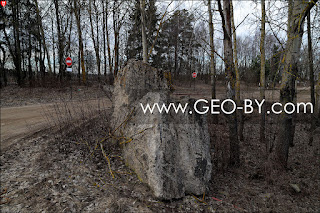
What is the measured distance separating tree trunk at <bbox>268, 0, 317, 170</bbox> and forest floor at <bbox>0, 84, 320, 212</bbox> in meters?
0.40

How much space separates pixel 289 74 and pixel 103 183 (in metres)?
4.59

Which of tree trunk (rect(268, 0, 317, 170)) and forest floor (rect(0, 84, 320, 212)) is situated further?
tree trunk (rect(268, 0, 317, 170))

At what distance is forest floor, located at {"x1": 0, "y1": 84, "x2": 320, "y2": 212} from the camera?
2.91m

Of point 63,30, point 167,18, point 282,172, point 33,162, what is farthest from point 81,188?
point 63,30

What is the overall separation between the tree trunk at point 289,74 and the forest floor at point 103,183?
0.40m

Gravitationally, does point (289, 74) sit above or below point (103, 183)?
above

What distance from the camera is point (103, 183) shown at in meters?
3.45

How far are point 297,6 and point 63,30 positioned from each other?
19.6 metres

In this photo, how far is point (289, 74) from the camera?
426cm

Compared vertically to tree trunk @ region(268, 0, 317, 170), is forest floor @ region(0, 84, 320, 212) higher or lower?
lower

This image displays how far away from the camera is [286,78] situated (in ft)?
14.2

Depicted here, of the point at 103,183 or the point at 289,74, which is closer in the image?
the point at 103,183

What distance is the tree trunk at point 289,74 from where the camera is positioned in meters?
4.02

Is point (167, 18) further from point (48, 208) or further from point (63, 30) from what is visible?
point (63, 30)
